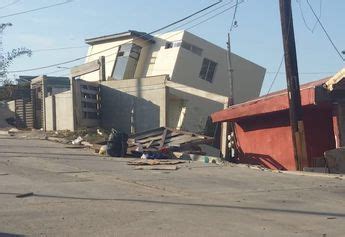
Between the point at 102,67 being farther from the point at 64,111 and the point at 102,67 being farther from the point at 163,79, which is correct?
the point at 163,79

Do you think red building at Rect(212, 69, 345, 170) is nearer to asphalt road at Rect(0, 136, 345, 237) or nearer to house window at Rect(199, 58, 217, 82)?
asphalt road at Rect(0, 136, 345, 237)

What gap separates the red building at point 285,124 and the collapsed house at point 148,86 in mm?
2096

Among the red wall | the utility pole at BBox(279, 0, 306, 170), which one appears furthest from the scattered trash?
the utility pole at BBox(279, 0, 306, 170)

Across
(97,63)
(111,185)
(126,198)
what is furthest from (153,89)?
(126,198)

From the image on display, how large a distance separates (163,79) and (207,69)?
12.4 metres

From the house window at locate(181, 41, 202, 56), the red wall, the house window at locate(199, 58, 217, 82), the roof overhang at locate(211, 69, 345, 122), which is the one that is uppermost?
the house window at locate(181, 41, 202, 56)

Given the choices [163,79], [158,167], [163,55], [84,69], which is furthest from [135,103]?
[158,167]

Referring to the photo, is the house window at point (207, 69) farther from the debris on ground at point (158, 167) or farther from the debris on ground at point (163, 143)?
the debris on ground at point (158, 167)

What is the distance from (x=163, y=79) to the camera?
28219mm

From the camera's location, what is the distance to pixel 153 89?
28.7 meters

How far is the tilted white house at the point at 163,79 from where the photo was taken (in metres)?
28.8

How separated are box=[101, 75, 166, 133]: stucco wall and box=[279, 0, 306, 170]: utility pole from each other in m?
10.6

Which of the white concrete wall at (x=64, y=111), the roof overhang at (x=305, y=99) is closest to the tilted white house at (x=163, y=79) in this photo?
the white concrete wall at (x=64, y=111)

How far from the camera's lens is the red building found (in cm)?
1794
